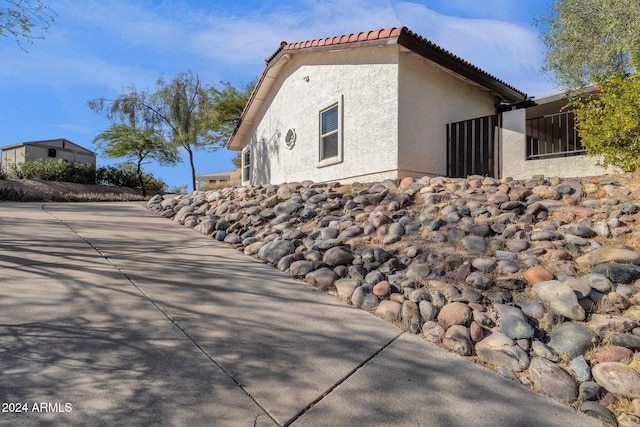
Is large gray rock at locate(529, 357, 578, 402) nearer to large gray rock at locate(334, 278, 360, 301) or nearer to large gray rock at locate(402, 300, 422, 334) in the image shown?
large gray rock at locate(402, 300, 422, 334)

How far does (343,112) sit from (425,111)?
199 centimetres

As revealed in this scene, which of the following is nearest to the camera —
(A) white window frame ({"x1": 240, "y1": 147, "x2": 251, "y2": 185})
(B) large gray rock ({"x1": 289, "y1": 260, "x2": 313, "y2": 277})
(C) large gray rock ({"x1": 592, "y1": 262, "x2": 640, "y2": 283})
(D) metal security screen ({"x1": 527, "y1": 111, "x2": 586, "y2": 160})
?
(C) large gray rock ({"x1": 592, "y1": 262, "x2": 640, "y2": 283})

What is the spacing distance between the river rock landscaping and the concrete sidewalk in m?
0.27

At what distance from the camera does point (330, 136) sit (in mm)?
9930

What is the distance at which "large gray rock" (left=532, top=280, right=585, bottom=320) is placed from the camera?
3275 mm

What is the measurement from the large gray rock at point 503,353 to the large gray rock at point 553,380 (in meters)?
0.08

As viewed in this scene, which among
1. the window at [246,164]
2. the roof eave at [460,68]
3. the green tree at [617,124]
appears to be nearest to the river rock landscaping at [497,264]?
the green tree at [617,124]

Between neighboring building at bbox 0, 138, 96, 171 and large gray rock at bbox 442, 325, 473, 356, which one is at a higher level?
neighboring building at bbox 0, 138, 96, 171

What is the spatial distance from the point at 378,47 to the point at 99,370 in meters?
8.25

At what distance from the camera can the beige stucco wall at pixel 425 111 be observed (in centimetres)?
824

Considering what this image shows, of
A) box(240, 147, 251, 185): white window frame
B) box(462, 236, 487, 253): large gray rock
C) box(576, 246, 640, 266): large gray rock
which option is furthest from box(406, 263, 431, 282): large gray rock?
box(240, 147, 251, 185): white window frame

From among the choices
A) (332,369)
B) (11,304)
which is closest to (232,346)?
(332,369)

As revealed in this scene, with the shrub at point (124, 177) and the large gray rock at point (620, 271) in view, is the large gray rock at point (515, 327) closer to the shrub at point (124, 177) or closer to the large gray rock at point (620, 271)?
the large gray rock at point (620, 271)

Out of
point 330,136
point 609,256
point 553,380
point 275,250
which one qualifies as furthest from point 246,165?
point 553,380
